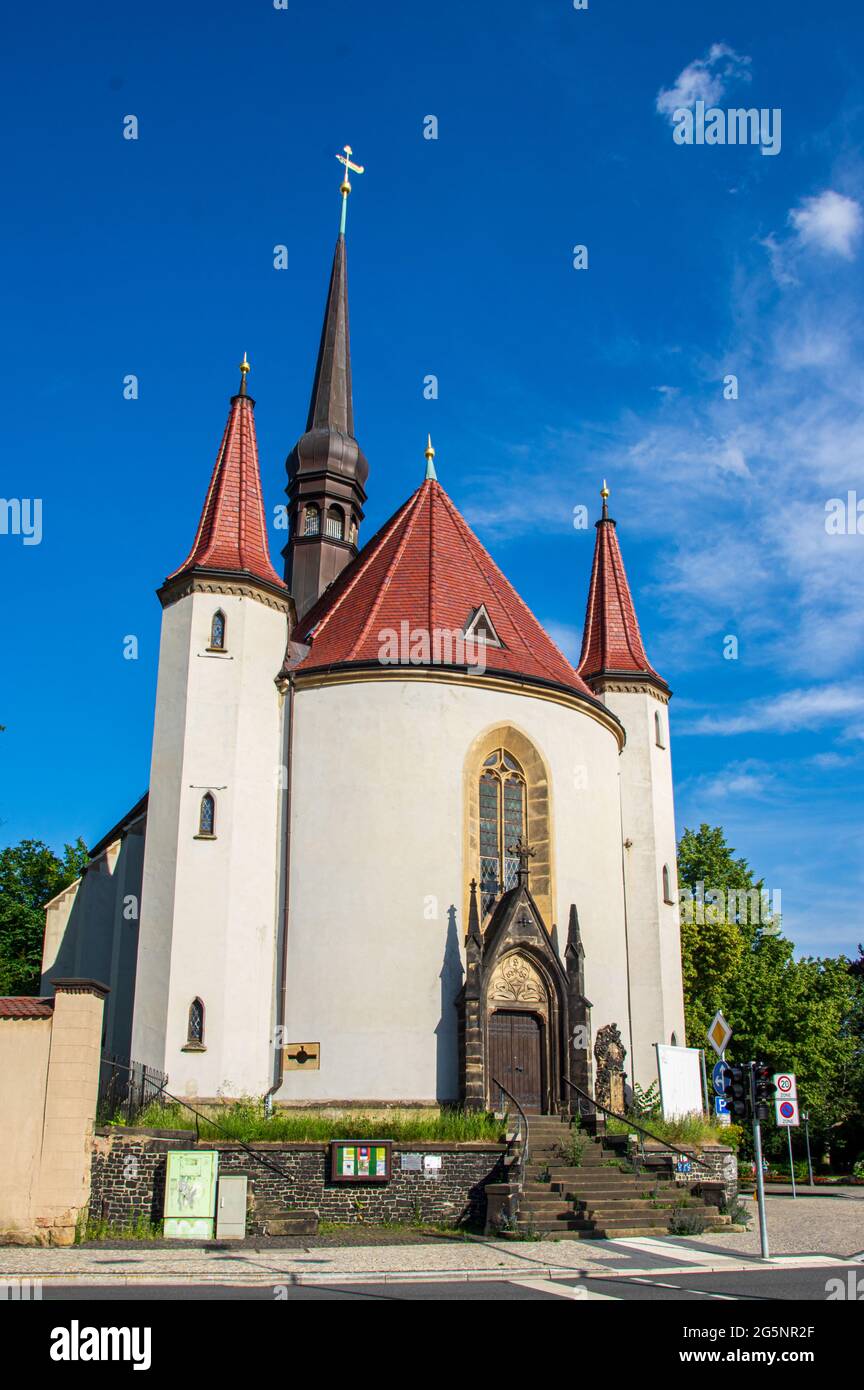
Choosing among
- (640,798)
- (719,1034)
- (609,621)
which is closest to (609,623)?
(609,621)

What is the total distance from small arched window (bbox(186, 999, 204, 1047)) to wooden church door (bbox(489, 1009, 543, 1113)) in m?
5.47

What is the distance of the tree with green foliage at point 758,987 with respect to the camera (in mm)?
40500

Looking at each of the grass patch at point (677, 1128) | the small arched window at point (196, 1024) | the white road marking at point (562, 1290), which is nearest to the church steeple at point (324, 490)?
the small arched window at point (196, 1024)

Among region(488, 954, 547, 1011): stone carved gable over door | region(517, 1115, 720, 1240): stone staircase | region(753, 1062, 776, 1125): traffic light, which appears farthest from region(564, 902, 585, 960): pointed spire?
region(753, 1062, 776, 1125): traffic light

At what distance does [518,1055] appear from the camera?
77.0 ft

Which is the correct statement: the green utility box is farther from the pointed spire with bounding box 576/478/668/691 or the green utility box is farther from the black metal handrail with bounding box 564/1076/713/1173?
the pointed spire with bounding box 576/478/668/691

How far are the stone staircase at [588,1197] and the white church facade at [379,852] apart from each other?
80.4 inches

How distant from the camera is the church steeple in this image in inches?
1382

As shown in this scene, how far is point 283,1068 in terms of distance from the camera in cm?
2302

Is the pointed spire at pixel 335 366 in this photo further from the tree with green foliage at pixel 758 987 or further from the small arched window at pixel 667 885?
the tree with green foliage at pixel 758 987

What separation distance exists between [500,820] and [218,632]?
23.4 ft
